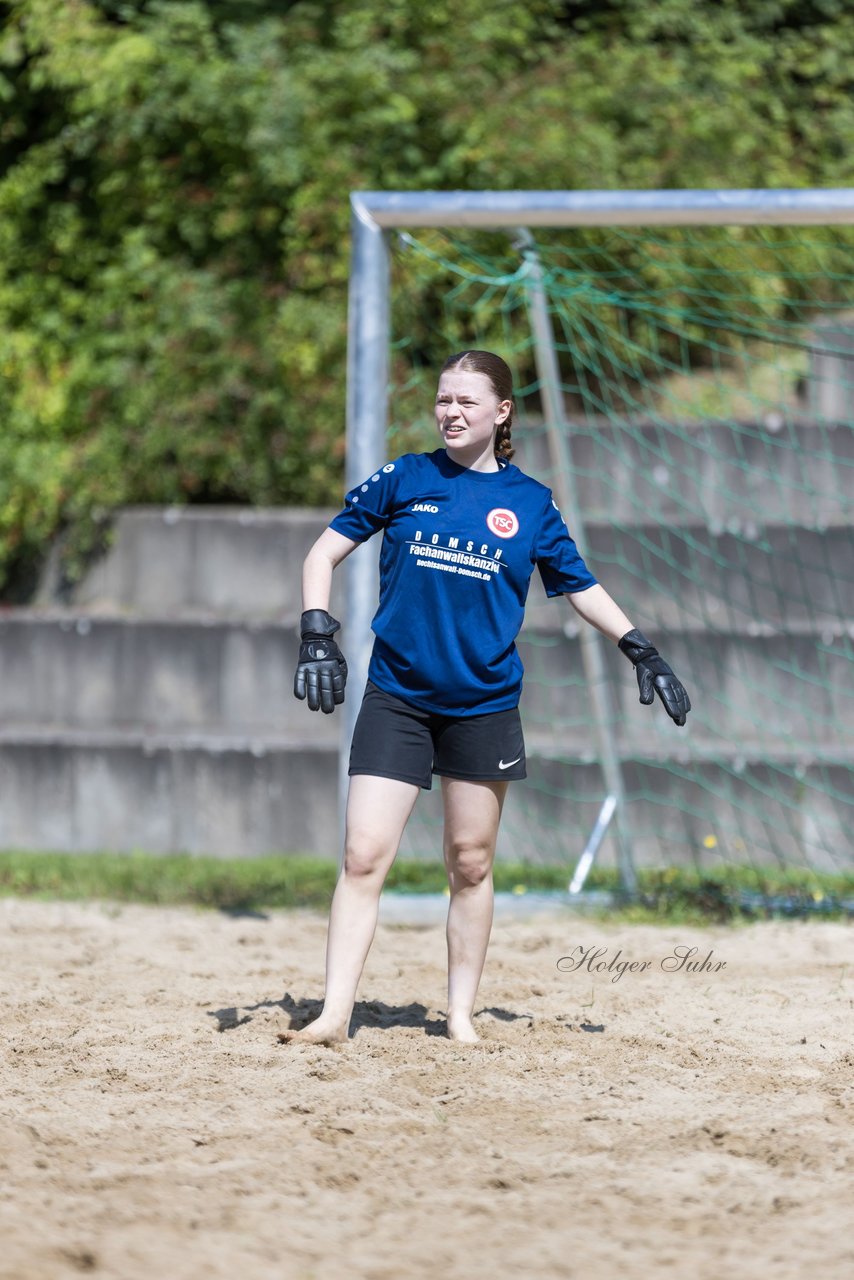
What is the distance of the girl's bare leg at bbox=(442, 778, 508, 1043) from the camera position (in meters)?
3.85

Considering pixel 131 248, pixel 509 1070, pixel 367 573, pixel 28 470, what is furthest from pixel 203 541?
pixel 509 1070

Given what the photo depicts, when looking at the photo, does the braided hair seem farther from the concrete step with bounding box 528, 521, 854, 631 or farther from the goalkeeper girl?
the concrete step with bounding box 528, 521, 854, 631

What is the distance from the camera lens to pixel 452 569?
12.2ft

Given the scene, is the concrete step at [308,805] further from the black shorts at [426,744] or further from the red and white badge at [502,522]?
the red and white badge at [502,522]

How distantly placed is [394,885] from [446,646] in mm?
2765

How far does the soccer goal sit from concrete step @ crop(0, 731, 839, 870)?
0.05 ft

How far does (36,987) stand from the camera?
4.49m

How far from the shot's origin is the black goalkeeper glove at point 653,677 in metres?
3.85

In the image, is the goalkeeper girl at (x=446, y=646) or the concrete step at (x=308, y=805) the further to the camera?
the concrete step at (x=308, y=805)

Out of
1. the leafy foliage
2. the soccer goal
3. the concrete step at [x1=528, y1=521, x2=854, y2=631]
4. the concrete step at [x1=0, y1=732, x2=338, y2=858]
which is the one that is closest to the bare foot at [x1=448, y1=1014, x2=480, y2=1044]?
the soccer goal

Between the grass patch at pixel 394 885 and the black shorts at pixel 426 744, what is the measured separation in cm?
207

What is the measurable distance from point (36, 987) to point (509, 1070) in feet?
5.15

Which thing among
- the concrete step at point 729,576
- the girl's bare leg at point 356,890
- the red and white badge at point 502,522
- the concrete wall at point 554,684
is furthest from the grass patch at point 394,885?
the red and white badge at point 502,522

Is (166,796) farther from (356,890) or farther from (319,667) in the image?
(319,667)
